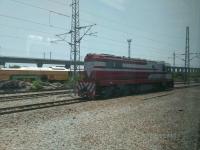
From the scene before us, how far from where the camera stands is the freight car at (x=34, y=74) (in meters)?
40.4

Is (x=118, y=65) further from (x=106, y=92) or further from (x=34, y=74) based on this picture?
(x=34, y=74)

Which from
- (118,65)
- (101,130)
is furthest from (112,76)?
(101,130)

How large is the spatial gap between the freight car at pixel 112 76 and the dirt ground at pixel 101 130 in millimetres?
8582

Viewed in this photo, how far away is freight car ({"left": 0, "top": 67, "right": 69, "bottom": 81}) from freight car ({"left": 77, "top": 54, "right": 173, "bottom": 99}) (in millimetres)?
19614

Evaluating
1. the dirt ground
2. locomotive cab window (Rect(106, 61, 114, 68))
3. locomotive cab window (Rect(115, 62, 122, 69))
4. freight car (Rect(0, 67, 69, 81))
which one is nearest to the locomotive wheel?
locomotive cab window (Rect(106, 61, 114, 68))

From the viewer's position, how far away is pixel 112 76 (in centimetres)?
2462

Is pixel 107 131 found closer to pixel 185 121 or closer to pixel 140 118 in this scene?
pixel 140 118

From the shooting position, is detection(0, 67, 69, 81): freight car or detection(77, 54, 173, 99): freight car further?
detection(0, 67, 69, 81): freight car

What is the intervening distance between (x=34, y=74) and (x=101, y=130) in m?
35.3

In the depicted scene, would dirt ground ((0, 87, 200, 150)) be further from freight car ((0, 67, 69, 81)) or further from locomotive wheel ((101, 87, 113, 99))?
freight car ((0, 67, 69, 81))

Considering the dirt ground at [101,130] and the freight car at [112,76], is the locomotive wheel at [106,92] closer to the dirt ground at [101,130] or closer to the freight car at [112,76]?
the freight car at [112,76]

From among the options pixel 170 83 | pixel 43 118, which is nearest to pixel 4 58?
pixel 170 83

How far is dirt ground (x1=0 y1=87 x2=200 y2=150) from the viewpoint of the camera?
28.7 ft

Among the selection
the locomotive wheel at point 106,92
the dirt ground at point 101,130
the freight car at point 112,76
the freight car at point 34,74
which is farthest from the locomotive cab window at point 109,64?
the freight car at point 34,74
